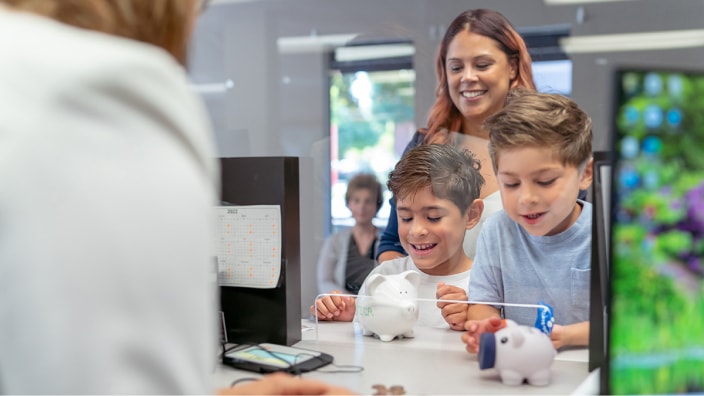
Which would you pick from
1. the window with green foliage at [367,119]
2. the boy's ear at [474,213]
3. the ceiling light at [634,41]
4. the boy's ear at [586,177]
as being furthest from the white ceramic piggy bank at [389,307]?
the ceiling light at [634,41]

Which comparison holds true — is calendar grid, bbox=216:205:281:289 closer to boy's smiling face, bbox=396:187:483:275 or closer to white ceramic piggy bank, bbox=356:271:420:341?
white ceramic piggy bank, bbox=356:271:420:341

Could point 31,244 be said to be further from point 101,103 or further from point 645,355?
point 645,355

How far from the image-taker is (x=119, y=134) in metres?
0.40

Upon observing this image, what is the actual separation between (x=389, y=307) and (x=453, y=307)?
154 mm

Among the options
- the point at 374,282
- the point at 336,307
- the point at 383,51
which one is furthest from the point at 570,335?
the point at 383,51

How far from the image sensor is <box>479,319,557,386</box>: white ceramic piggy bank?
3.31ft

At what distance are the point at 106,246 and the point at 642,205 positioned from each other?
0.72 meters

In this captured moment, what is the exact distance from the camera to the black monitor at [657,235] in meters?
0.83

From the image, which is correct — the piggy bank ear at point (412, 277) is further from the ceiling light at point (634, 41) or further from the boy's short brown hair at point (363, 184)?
the ceiling light at point (634, 41)

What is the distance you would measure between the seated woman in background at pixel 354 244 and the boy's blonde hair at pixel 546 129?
92 centimetres

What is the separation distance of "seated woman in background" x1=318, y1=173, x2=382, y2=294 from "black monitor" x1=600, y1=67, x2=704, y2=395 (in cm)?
129

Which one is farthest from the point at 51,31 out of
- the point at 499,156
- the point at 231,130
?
the point at 231,130

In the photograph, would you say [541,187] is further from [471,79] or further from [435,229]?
[471,79]

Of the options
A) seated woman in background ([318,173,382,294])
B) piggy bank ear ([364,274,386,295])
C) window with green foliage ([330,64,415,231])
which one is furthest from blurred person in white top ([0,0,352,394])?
window with green foliage ([330,64,415,231])
